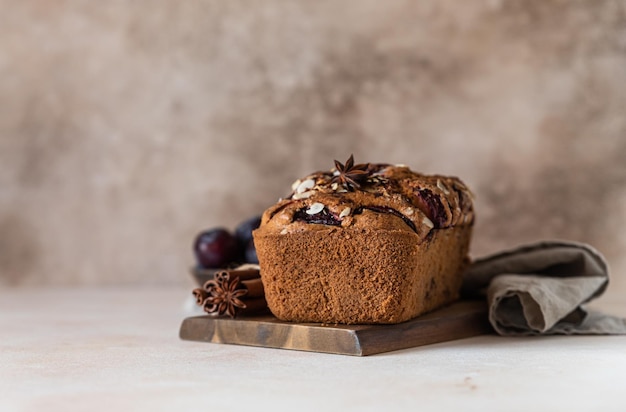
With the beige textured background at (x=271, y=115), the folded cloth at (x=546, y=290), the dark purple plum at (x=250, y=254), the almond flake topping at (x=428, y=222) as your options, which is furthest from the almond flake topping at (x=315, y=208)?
the beige textured background at (x=271, y=115)

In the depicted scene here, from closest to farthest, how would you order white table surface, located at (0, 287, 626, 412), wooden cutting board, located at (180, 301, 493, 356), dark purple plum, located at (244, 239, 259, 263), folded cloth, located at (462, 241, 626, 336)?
1. white table surface, located at (0, 287, 626, 412)
2. wooden cutting board, located at (180, 301, 493, 356)
3. folded cloth, located at (462, 241, 626, 336)
4. dark purple plum, located at (244, 239, 259, 263)

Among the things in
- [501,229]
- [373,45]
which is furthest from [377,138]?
[501,229]

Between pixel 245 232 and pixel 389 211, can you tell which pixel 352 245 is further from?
pixel 245 232

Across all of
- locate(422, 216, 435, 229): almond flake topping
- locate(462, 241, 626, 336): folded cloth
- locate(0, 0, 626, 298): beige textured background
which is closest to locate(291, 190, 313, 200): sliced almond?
locate(422, 216, 435, 229): almond flake topping

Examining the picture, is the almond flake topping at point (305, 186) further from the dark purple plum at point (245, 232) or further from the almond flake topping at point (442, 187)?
the dark purple plum at point (245, 232)

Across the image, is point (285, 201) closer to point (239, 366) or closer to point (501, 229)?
point (239, 366)

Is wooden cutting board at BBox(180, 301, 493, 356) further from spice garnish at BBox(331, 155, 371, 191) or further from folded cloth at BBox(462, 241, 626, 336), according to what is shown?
spice garnish at BBox(331, 155, 371, 191)
